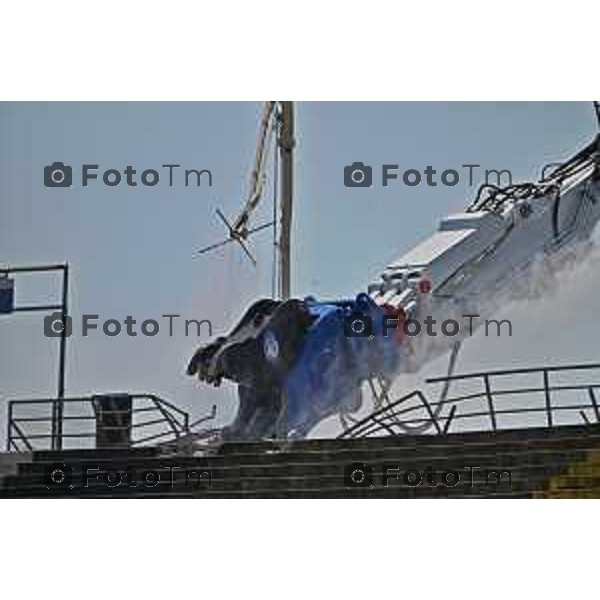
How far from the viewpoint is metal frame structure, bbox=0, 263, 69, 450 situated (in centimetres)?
501

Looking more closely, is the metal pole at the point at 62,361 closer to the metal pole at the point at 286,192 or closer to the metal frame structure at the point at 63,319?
the metal frame structure at the point at 63,319

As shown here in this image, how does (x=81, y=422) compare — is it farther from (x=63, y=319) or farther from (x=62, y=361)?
(x=63, y=319)

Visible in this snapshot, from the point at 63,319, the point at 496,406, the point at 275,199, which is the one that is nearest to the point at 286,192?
the point at 275,199

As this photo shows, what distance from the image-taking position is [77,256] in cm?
505

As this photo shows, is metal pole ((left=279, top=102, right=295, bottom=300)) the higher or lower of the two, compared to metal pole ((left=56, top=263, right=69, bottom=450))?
higher

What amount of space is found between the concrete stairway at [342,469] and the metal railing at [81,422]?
56mm

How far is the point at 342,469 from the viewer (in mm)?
4930

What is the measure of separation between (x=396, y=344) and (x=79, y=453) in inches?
50.5

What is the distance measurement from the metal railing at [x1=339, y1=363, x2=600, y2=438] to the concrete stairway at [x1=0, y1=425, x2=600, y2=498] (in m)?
0.04

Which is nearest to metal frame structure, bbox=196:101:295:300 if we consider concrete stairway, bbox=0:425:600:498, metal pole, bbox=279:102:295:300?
metal pole, bbox=279:102:295:300

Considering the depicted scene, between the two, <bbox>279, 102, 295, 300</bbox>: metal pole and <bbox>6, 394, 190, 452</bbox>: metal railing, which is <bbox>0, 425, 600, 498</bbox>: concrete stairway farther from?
<bbox>279, 102, 295, 300</bbox>: metal pole

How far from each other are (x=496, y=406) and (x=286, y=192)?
114 cm
